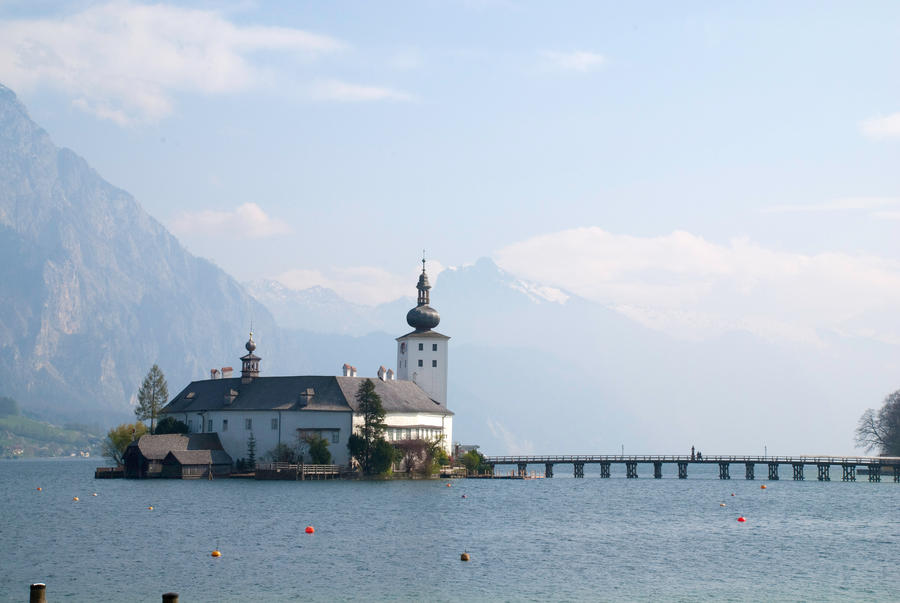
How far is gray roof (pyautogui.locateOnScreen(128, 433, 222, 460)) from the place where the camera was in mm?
114562

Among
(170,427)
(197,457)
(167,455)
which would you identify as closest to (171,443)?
(167,455)

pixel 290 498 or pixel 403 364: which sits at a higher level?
pixel 403 364

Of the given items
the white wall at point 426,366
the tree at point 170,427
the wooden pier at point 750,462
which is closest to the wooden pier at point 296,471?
the tree at point 170,427

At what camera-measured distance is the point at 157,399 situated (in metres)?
139

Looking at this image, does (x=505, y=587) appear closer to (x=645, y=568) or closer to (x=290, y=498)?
(x=645, y=568)

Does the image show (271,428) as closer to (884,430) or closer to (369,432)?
(369,432)

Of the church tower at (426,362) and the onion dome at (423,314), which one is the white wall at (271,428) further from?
the onion dome at (423,314)

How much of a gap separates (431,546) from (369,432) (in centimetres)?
5399

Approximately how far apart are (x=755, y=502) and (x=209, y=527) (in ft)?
169

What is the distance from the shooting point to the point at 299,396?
118062 millimetres

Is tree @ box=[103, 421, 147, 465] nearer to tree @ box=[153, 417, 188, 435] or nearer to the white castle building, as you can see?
tree @ box=[153, 417, 188, 435]

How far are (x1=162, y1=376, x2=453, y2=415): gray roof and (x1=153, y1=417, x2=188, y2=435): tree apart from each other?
267cm

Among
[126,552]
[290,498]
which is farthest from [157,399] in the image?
[126,552]

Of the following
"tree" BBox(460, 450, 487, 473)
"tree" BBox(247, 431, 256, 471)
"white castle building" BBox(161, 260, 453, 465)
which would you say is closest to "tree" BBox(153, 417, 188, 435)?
"white castle building" BBox(161, 260, 453, 465)
